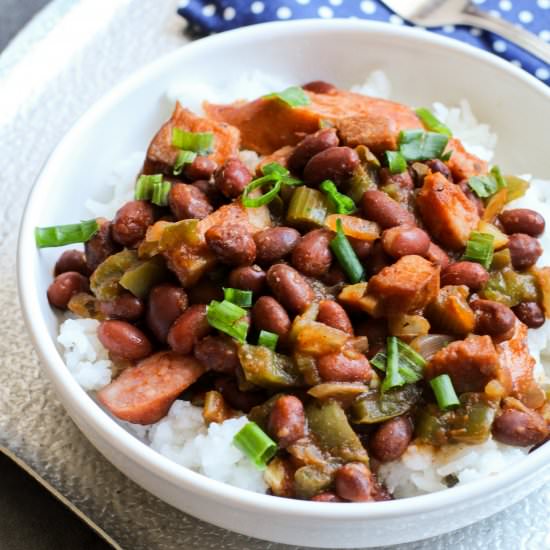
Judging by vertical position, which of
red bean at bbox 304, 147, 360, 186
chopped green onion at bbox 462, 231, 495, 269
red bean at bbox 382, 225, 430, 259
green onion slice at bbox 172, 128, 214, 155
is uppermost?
red bean at bbox 304, 147, 360, 186

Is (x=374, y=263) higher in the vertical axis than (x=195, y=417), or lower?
higher

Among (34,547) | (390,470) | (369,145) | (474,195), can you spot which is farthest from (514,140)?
(34,547)

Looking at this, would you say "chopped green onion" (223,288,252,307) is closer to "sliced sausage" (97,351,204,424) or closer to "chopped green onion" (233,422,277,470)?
"sliced sausage" (97,351,204,424)

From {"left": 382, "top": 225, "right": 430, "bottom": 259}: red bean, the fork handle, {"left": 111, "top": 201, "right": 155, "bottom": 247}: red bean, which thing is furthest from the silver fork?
{"left": 111, "top": 201, "right": 155, "bottom": 247}: red bean

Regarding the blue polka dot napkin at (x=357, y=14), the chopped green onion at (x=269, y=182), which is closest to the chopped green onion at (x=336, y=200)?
the chopped green onion at (x=269, y=182)

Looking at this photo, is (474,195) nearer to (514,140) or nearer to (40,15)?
(514,140)
